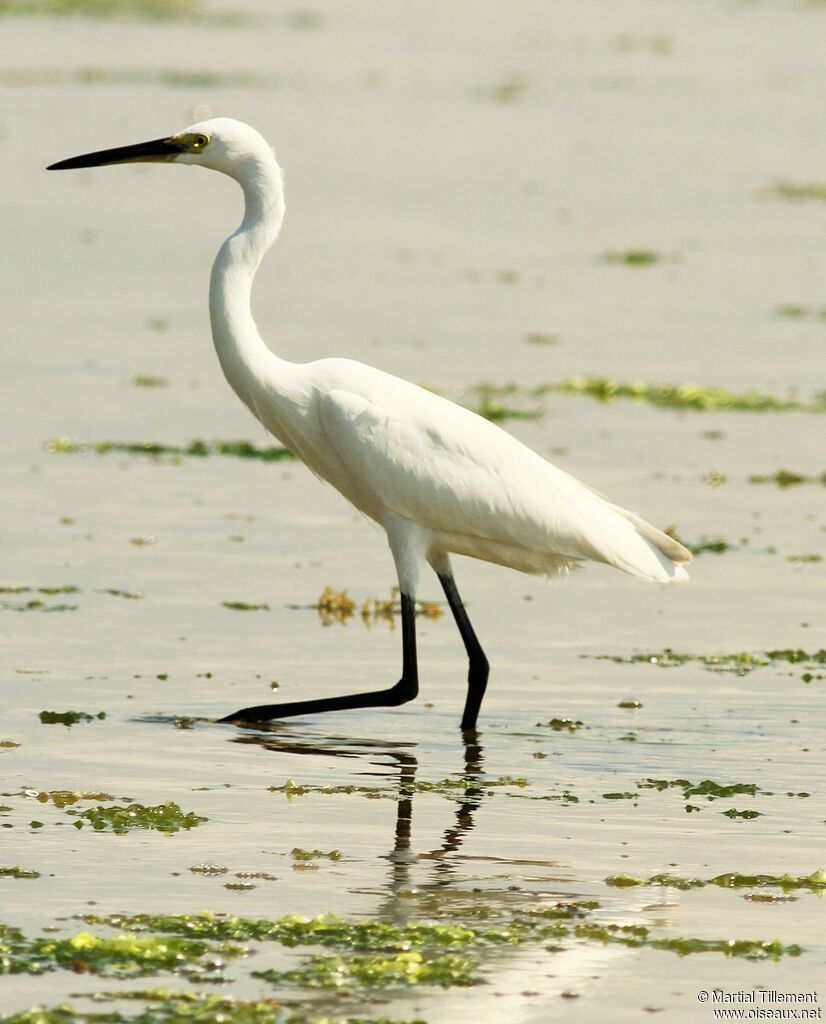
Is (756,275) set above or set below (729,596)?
above

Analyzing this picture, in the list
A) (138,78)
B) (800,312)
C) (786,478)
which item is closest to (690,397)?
(786,478)

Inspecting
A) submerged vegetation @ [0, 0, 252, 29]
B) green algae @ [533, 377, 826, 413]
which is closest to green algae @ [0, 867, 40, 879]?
green algae @ [533, 377, 826, 413]

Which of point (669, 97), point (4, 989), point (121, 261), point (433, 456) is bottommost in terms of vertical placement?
point (4, 989)

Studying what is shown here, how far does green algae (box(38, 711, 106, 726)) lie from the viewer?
9688 millimetres

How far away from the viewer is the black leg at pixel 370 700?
9930mm

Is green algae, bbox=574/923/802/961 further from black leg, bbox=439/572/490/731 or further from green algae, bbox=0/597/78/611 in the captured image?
green algae, bbox=0/597/78/611

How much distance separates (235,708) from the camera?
10.3 meters

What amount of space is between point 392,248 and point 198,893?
59.8ft

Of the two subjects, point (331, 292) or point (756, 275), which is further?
point (756, 275)

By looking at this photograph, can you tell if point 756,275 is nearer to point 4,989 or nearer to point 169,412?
point 169,412

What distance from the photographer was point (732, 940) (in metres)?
7.18

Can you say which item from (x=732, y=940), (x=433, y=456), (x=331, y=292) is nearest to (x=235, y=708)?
(x=433, y=456)

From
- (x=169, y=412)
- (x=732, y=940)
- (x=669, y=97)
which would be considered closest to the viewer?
(x=732, y=940)

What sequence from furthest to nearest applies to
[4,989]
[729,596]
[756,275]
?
[756,275]
[729,596]
[4,989]
